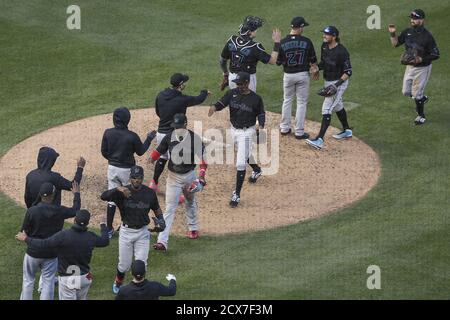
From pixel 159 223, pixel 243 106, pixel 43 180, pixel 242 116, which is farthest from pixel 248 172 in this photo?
pixel 43 180

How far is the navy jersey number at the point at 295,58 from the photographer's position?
16516mm

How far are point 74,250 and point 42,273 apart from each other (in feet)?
2.64

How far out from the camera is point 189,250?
13234mm

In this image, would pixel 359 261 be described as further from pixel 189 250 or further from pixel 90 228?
pixel 90 228

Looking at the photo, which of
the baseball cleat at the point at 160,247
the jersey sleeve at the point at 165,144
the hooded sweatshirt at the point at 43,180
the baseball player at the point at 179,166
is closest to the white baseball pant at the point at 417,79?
the baseball player at the point at 179,166

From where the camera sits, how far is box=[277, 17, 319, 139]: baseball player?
1647cm

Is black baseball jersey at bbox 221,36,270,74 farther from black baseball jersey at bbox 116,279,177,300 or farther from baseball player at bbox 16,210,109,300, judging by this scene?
black baseball jersey at bbox 116,279,177,300

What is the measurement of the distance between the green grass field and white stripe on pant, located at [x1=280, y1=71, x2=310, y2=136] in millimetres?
1191

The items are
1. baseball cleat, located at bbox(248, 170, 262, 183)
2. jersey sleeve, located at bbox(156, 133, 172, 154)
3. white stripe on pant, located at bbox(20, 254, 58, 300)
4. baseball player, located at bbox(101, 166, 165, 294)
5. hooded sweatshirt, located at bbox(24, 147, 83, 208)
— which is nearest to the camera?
white stripe on pant, located at bbox(20, 254, 58, 300)

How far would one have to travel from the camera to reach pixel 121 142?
1349cm

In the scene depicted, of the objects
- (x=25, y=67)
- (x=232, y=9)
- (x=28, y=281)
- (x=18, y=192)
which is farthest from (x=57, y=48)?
(x=28, y=281)

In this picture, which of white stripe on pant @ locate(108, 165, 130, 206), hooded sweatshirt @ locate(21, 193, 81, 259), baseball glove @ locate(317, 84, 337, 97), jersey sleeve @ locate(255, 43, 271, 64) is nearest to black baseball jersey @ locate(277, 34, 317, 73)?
jersey sleeve @ locate(255, 43, 271, 64)

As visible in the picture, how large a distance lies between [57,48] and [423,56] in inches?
320

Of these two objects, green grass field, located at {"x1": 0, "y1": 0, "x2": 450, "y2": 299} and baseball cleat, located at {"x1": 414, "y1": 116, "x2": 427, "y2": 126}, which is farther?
baseball cleat, located at {"x1": 414, "y1": 116, "x2": 427, "y2": 126}
